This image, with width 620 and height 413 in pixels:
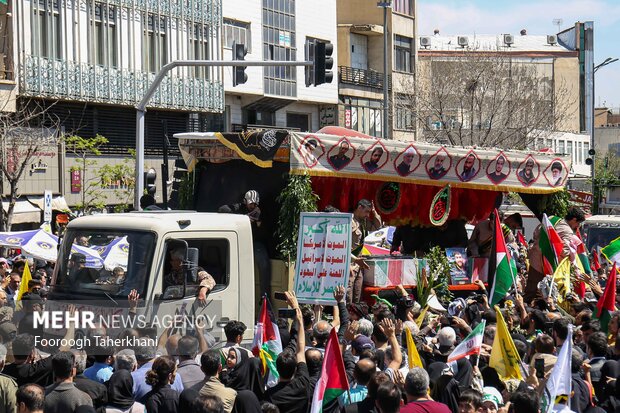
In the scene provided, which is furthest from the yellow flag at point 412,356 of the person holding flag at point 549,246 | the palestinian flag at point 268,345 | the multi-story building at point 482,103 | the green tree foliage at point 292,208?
the multi-story building at point 482,103

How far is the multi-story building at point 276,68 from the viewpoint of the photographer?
43.3 m

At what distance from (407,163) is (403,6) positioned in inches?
1704

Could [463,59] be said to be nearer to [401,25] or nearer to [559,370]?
[401,25]

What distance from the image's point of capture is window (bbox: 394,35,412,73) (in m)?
55.3

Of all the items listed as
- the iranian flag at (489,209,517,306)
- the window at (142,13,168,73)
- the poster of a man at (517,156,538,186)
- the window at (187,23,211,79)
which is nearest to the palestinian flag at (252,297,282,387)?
the iranian flag at (489,209,517,306)

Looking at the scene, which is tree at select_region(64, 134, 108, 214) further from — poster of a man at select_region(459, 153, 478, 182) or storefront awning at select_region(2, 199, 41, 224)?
poster of a man at select_region(459, 153, 478, 182)

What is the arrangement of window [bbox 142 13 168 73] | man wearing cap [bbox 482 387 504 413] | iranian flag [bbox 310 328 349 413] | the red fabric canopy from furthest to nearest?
window [bbox 142 13 168 73], the red fabric canopy, iranian flag [bbox 310 328 349 413], man wearing cap [bbox 482 387 504 413]

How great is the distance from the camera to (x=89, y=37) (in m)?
35.5

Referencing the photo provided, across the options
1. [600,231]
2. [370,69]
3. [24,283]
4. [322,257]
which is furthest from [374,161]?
[370,69]

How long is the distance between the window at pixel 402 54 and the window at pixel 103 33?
21.3 meters

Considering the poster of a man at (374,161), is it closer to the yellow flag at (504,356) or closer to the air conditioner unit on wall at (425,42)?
the yellow flag at (504,356)

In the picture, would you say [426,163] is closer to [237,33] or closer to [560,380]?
[560,380]

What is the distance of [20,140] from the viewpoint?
3184cm

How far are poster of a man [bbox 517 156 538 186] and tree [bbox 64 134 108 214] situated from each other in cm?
2009
